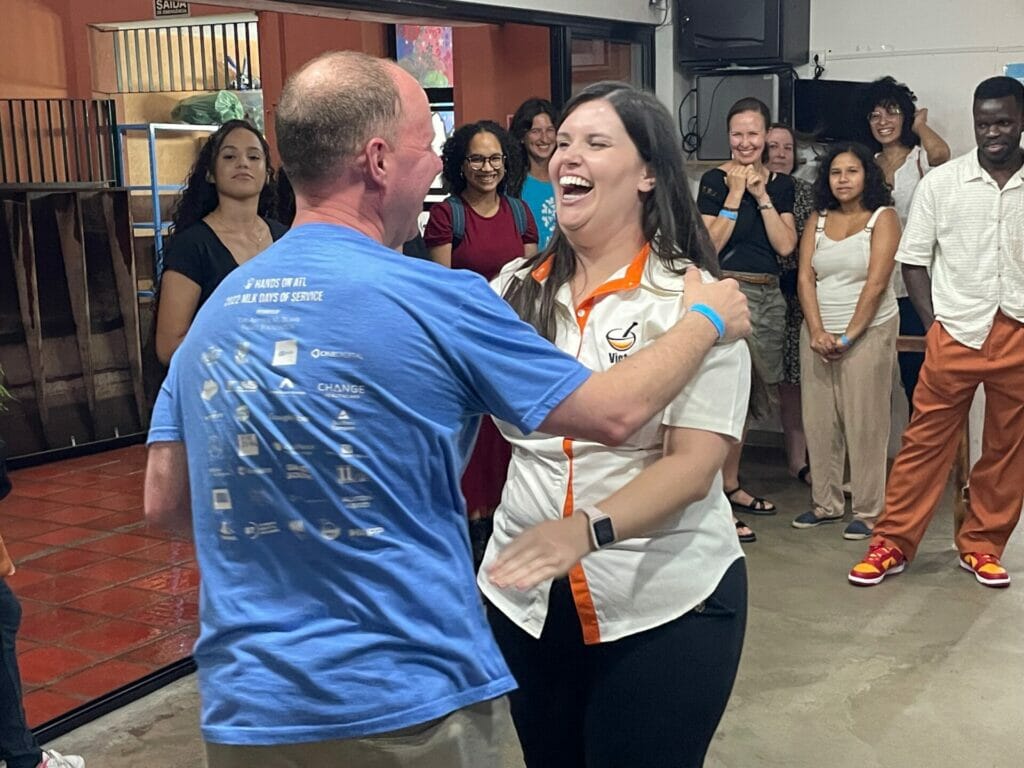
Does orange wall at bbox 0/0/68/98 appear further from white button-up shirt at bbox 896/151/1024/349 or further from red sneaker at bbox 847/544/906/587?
red sneaker at bbox 847/544/906/587

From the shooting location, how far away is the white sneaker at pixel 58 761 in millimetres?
2816

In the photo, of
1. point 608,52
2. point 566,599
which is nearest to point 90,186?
point 608,52

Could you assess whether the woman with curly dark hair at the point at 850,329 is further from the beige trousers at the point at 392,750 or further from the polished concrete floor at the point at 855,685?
the beige trousers at the point at 392,750

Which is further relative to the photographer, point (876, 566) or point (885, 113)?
point (885, 113)

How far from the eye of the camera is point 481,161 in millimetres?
4309

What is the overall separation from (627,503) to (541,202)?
11.7 feet

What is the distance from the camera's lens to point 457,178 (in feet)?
14.5

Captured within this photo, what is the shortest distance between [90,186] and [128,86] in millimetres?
2639

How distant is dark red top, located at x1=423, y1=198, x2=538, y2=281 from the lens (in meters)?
4.27

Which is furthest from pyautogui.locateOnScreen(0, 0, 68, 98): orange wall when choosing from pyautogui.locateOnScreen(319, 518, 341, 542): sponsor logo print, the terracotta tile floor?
pyautogui.locateOnScreen(319, 518, 341, 542): sponsor logo print

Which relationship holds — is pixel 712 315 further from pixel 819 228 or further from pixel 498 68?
pixel 498 68

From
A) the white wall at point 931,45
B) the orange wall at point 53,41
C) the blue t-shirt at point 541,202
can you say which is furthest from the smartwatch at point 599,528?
the orange wall at point 53,41

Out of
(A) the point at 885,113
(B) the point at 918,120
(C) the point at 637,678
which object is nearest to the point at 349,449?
(C) the point at 637,678

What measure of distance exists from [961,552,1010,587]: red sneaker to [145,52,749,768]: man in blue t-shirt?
3.39 m
